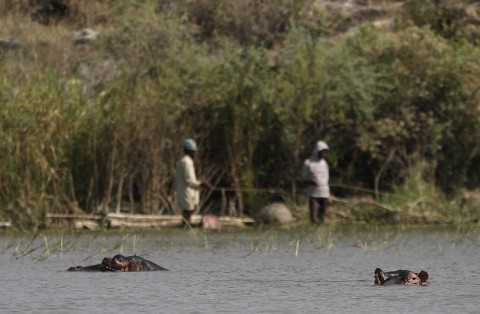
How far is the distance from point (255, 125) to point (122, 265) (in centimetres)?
Result: 984

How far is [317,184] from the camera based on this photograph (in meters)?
20.7

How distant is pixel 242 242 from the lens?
17.9 meters

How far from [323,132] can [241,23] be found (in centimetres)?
982

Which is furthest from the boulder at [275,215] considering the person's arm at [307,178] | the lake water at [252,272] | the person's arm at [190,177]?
the person's arm at [190,177]

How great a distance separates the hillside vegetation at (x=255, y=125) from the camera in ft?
70.6

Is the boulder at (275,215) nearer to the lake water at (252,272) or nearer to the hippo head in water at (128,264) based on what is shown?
the lake water at (252,272)

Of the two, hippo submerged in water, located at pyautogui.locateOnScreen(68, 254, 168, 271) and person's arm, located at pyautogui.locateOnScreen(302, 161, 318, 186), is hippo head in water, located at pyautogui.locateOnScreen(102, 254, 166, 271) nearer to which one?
hippo submerged in water, located at pyautogui.locateOnScreen(68, 254, 168, 271)

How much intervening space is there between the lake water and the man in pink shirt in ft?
2.20

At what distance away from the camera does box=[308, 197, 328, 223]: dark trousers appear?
20734 millimetres

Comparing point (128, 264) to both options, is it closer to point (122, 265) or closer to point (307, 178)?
point (122, 265)

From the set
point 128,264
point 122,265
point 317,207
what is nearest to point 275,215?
point 317,207

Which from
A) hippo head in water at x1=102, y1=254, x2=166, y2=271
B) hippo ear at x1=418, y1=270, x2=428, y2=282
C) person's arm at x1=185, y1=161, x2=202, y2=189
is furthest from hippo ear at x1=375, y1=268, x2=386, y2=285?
person's arm at x1=185, y1=161, x2=202, y2=189

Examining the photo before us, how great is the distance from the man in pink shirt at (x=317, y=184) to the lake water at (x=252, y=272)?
0.67 meters

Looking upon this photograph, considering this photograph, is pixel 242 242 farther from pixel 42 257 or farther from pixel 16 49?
pixel 16 49
